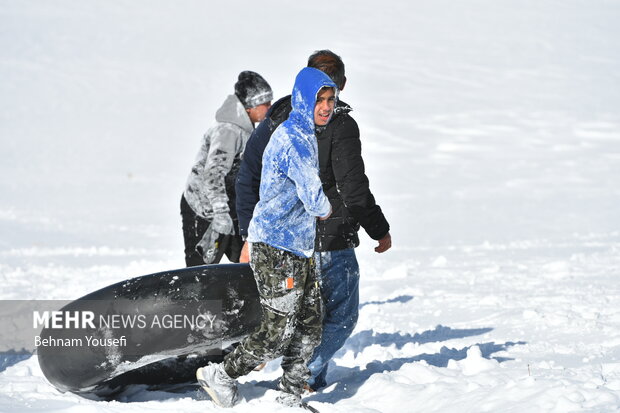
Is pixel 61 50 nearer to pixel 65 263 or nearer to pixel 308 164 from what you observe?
pixel 65 263

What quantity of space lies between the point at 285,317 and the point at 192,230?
2.08 meters

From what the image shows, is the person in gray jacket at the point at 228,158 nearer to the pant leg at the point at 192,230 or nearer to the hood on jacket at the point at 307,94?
the pant leg at the point at 192,230

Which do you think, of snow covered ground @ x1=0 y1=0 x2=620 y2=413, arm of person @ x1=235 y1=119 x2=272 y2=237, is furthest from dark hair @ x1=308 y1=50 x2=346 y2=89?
snow covered ground @ x1=0 y1=0 x2=620 y2=413

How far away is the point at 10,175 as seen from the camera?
17297 mm

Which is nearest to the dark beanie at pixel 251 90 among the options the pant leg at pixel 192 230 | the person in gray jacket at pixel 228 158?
the person in gray jacket at pixel 228 158

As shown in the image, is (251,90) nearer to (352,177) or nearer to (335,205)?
(335,205)

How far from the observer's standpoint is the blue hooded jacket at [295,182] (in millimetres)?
3666

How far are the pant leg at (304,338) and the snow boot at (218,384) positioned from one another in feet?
0.90

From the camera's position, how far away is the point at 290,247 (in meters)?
3.82

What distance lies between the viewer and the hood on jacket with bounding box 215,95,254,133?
5469 millimetres

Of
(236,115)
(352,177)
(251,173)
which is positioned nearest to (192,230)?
(236,115)

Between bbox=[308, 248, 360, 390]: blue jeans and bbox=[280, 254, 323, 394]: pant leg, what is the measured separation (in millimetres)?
321

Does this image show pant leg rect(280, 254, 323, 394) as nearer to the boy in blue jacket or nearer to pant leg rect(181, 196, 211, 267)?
the boy in blue jacket

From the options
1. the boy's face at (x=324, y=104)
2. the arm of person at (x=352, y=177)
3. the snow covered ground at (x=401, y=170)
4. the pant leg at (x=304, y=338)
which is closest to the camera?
the boy's face at (x=324, y=104)
